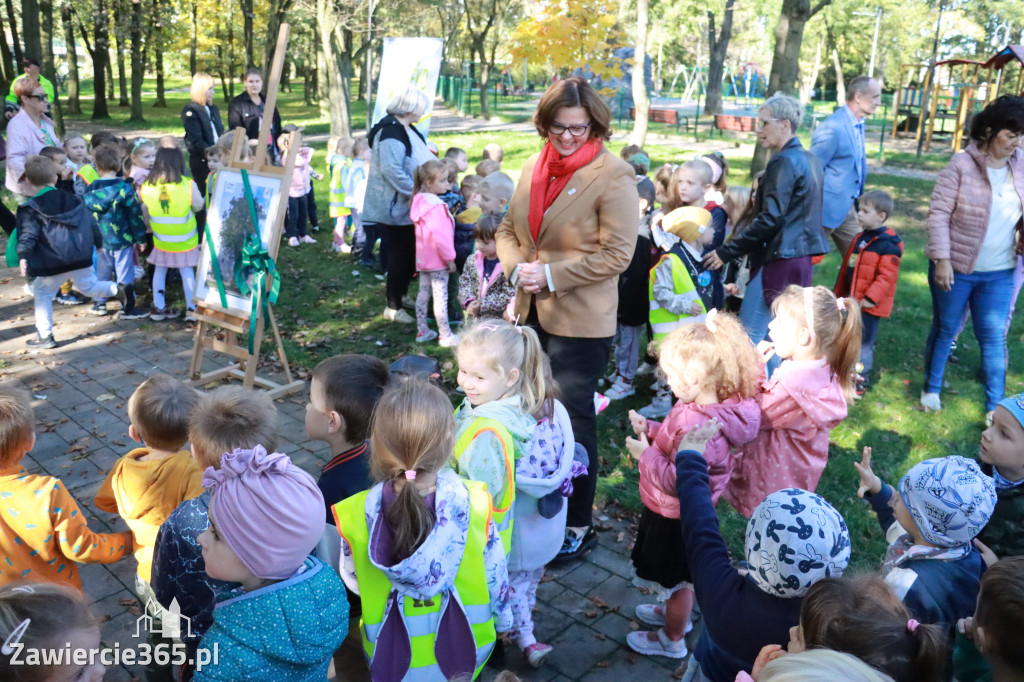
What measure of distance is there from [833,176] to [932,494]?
16.1ft

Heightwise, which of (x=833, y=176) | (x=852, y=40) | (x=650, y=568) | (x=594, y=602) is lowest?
(x=594, y=602)

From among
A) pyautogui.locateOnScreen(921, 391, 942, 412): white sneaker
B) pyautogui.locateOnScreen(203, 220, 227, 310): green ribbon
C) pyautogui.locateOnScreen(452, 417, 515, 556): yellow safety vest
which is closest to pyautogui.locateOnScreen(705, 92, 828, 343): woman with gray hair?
pyautogui.locateOnScreen(921, 391, 942, 412): white sneaker

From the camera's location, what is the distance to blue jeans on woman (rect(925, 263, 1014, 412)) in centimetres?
557

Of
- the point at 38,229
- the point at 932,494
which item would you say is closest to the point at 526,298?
the point at 932,494

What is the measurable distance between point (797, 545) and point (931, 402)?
4.95m

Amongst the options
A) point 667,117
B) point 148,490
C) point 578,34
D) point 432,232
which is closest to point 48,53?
point 578,34

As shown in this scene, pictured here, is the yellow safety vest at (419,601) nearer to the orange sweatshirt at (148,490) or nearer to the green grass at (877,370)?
the orange sweatshirt at (148,490)

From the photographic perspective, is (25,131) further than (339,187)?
No

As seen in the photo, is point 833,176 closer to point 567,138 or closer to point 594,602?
point 567,138

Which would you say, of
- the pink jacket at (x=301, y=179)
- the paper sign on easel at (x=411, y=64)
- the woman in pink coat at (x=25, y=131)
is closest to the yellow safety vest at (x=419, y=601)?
the woman in pink coat at (x=25, y=131)

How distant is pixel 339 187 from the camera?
406 inches

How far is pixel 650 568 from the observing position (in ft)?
10.7

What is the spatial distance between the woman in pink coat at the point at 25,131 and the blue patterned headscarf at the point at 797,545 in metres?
9.18

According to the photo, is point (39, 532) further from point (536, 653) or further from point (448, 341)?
point (448, 341)
